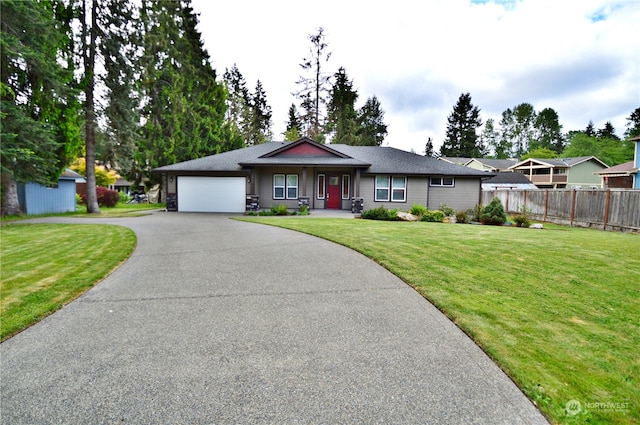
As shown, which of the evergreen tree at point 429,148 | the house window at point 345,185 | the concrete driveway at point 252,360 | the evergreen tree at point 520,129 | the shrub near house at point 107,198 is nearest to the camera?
the concrete driveway at point 252,360

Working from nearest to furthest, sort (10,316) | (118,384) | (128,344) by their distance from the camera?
(118,384), (128,344), (10,316)

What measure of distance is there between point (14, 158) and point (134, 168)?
52.6ft

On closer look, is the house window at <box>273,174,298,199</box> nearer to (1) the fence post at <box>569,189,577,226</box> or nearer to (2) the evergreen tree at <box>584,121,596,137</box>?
(1) the fence post at <box>569,189,577,226</box>

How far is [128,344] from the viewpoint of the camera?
3.11 metres

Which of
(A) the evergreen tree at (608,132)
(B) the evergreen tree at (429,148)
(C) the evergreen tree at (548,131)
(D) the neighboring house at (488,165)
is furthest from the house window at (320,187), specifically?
(A) the evergreen tree at (608,132)

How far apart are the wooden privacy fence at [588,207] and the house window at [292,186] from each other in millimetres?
13762

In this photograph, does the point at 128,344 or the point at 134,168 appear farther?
the point at 134,168

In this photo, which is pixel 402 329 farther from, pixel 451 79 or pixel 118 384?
pixel 451 79

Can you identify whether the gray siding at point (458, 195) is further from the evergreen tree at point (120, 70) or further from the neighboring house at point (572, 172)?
the neighboring house at point (572, 172)

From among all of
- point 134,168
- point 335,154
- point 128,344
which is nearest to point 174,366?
point 128,344

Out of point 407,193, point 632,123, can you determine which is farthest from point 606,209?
point 632,123

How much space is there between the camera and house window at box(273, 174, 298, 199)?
19.3 meters

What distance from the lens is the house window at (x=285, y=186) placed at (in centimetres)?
1931

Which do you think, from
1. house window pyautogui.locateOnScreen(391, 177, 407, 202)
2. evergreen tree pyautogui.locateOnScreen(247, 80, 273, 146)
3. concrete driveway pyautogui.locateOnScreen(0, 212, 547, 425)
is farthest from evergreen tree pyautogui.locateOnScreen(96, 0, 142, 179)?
evergreen tree pyautogui.locateOnScreen(247, 80, 273, 146)
